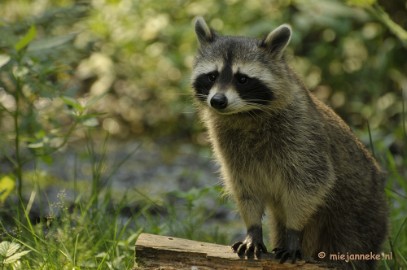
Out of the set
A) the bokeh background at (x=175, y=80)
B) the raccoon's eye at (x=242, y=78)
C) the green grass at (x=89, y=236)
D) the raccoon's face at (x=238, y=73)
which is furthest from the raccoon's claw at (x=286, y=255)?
the bokeh background at (x=175, y=80)

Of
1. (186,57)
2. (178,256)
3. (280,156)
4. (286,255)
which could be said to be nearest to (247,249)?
(286,255)

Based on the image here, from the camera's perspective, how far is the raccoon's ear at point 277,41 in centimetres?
514

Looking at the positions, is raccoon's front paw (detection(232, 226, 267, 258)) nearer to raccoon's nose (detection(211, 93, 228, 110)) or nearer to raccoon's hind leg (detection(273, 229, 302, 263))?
raccoon's hind leg (detection(273, 229, 302, 263))

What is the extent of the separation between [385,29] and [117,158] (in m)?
3.99

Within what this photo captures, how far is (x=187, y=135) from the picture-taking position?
11.1 meters

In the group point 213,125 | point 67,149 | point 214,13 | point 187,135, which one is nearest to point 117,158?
point 67,149

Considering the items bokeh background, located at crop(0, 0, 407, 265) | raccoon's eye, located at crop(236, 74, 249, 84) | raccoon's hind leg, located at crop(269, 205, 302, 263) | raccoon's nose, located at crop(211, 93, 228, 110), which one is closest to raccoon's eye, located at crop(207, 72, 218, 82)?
raccoon's eye, located at crop(236, 74, 249, 84)

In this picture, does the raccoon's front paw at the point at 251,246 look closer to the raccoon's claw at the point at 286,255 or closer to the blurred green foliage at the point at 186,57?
the raccoon's claw at the point at 286,255

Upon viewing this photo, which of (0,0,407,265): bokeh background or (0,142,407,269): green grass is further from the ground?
(0,142,407,269): green grass

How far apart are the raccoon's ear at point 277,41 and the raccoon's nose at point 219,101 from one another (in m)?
0.64

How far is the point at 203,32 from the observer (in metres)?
5.43

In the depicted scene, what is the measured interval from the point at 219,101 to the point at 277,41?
782mm

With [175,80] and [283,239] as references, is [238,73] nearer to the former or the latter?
[283,239]

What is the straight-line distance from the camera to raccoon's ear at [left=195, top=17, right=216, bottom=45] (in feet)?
17.7
